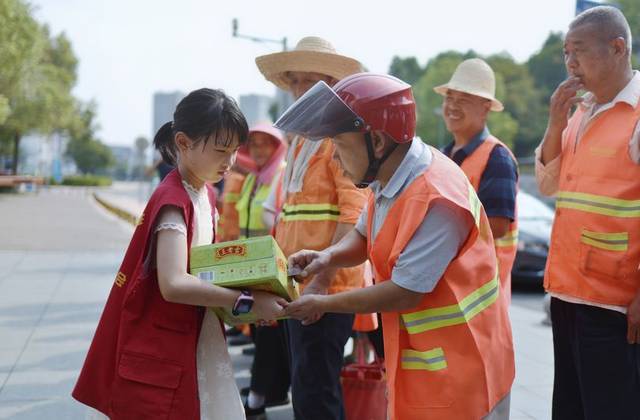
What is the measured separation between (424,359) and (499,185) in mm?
1878

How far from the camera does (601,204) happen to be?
271 cm

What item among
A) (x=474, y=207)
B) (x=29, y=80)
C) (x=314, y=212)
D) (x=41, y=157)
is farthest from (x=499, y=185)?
(x=41, y=157)

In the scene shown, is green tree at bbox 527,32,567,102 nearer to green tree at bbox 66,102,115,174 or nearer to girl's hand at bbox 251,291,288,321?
green tree at bbox 66,102,115,174

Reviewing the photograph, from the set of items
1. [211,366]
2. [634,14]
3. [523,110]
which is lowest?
[211,366]

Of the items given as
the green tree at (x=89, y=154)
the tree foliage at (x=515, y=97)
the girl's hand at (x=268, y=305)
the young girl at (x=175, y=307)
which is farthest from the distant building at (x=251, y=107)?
the green tree at (x=89, y=154)

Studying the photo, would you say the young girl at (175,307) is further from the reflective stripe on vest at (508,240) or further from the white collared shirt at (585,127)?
the reflective stripe on vest at (508,240)

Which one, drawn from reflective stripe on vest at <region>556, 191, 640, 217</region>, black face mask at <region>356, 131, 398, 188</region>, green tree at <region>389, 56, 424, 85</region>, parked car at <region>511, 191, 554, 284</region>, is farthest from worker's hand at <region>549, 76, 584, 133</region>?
green tree at <region>389, 56, 424, 85</region>

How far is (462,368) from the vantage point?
2100 millimetres

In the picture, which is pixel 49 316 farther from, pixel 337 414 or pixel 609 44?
pixel 609 44

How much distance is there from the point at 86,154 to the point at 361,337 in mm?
80239

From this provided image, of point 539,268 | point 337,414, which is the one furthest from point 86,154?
point 337,414

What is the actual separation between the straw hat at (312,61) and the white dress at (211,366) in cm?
120

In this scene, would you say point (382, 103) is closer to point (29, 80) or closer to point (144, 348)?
point (144, 348)

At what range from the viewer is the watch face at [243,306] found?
2330 mm
